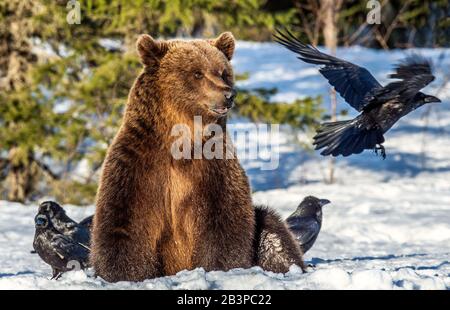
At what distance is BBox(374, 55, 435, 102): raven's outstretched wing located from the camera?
228 inches

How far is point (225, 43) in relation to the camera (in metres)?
5.20

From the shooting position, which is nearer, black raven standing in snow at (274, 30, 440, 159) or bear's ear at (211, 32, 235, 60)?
bear's ear at (211, 32, 235, 60)

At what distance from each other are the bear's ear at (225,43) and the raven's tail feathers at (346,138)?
3.85 ft

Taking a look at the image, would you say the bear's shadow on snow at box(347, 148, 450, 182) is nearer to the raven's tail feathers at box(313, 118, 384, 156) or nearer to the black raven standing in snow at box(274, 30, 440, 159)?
the black raven standing in snow at box(274, 30, 440, 159)

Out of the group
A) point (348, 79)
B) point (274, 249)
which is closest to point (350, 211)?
point (348, 79)

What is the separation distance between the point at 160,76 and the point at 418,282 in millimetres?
1900

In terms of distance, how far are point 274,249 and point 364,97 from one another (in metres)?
1.89

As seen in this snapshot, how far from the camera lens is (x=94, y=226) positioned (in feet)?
15.6

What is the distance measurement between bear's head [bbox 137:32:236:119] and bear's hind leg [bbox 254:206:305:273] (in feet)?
2.67

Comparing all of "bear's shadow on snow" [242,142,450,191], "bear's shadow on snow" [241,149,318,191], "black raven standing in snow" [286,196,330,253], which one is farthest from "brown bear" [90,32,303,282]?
"bear's shadow on snow" [242,142,450,191]

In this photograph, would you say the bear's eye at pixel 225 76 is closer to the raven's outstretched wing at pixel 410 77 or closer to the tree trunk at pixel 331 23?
the raven's outstretched wing at pixel 410 77
